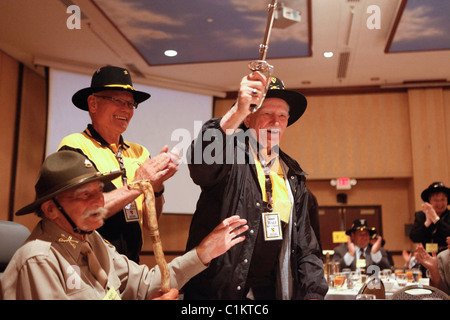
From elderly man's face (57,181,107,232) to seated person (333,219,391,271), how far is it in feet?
18.7

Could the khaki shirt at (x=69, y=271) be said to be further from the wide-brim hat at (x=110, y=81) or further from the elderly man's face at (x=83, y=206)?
the wide-brim hat at (x=110, y=81)

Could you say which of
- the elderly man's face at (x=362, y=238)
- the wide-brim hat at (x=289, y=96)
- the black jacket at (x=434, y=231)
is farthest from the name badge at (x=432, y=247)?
the wide-brim hat at (x=289, y=96)

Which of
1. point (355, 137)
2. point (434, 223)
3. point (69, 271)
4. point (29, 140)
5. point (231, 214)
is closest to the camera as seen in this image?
point (69, 271)

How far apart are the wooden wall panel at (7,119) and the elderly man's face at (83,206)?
5.62 metres

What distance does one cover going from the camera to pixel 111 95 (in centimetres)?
230

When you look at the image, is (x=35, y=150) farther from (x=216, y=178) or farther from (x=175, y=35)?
(x=216, y=178)

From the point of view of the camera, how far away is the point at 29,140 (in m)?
7.14

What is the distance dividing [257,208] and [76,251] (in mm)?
752

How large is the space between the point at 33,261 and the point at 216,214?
76 centimetres

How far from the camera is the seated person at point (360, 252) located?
6.66 meters

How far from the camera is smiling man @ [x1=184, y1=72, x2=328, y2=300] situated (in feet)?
5.89

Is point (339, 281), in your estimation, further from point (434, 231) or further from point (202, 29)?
point (202, 29)

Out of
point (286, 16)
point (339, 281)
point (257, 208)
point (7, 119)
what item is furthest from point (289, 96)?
point (7, 119)

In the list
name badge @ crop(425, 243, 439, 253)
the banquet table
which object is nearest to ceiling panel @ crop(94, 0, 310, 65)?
name badge @ crop(425, 243, 439, 253)
